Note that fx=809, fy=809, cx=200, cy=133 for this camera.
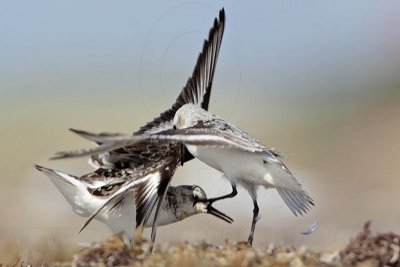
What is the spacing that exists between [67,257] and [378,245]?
2.84 meters

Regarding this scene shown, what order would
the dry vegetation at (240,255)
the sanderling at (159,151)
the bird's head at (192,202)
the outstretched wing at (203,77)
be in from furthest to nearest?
1. the outstretched wing at (203,77)
2. the bird's head at (192,202)
3. the sanderling at (159,151)
4. the dry vegetation at (240,255)

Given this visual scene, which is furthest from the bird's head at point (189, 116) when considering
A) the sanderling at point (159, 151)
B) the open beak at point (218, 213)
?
the open beak at point (218, 213)

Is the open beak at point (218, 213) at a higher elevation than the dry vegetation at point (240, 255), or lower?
higher

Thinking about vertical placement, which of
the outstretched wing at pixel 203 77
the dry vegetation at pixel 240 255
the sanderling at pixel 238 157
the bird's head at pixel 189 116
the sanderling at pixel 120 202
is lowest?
the dry vegetation at pixel 240 255

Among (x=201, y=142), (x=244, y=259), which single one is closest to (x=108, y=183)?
(x=201, y=142)

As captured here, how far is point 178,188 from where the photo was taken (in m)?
7.19

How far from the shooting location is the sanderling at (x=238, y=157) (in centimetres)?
609

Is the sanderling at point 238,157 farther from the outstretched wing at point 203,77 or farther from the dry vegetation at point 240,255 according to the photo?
the outstretched wing at point 203,77

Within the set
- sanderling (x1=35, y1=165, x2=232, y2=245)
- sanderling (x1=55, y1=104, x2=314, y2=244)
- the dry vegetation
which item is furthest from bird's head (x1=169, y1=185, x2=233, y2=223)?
the dry vegetation

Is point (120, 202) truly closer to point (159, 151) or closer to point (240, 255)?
point (159, 151)

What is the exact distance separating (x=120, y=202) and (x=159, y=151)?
60 centimetres

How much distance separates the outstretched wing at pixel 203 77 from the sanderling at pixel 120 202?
3.45 ft

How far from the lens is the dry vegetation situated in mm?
5242

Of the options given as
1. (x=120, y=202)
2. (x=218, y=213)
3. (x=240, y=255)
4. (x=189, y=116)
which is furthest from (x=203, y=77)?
(x=240, y=255)
